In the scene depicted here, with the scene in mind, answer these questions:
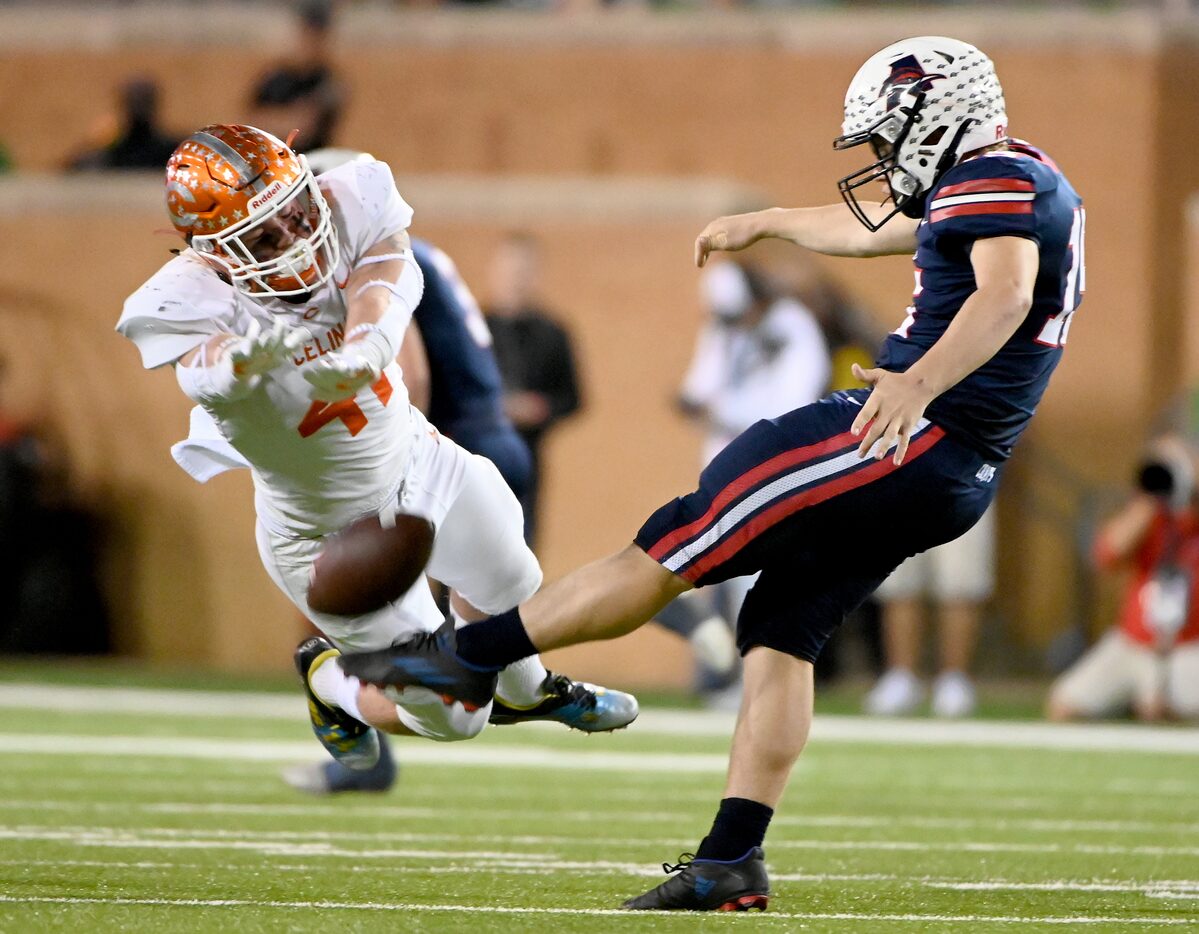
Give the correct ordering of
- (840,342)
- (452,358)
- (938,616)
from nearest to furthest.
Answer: (452,358)
(840,342)
(938,616)

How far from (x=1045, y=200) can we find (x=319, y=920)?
5.94 feet

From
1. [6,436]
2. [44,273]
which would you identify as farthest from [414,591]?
[44,273]

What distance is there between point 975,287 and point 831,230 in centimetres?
64

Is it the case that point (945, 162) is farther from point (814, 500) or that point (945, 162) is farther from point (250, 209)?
point (250, 209)

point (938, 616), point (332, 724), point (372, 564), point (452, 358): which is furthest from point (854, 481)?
point (938, 616)

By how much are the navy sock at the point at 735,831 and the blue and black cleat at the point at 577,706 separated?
0.64 m

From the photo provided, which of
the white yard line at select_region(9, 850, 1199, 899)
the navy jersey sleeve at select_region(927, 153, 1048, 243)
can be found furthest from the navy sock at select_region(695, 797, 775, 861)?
the navy jersey sleeve at select_region(927, 153, 1048, 243)

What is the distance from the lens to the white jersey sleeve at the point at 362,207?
4.52m

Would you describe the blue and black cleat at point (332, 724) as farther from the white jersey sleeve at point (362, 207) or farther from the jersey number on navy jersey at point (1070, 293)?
the jersey number on navy jersey at point (1070, 293)

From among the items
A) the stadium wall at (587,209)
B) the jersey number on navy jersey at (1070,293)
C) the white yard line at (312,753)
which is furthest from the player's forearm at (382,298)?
the stadium wall at (587,209)

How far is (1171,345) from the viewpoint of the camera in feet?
41.2

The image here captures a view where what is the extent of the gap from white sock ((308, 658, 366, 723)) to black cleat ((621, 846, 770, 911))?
907mm

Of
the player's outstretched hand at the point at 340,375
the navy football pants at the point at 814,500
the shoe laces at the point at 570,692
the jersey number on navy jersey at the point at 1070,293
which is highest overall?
the jersey number on navy jersey at the point at 1070,293

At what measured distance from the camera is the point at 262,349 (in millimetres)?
3850
